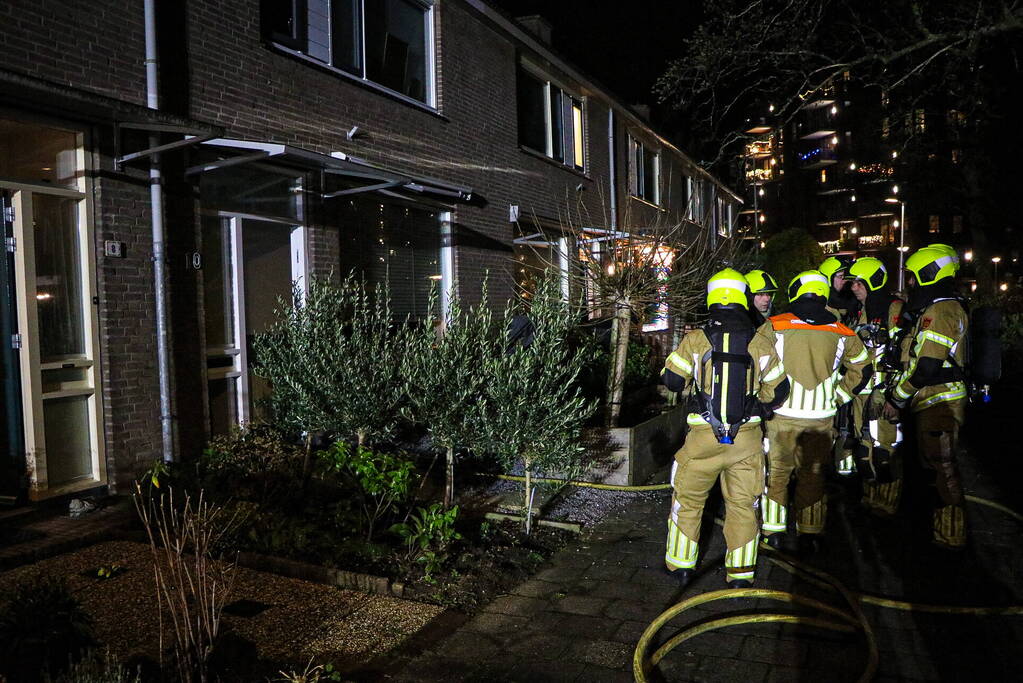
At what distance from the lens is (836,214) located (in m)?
66.9

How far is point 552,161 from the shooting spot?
47.2 ft

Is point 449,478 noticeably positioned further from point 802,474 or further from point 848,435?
point 848,435

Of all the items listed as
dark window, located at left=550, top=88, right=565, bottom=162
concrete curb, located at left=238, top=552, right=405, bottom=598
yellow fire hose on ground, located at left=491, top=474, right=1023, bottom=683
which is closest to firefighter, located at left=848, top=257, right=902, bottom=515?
yellow fire hose on ground, located at left=491, top=474, right=1023, bottom=683

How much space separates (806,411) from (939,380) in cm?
97

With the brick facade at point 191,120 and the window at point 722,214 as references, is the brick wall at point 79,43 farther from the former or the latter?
the window at point 722,214

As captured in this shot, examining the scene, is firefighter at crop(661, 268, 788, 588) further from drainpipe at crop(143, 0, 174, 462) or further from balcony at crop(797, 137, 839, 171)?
balcony at crop(797, 137, 839, 171)

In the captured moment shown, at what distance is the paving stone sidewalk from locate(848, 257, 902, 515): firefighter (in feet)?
1.47

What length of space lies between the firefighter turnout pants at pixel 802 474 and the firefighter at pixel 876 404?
1.06 metres

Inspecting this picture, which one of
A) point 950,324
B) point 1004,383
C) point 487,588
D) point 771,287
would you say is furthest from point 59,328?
point 1004,383

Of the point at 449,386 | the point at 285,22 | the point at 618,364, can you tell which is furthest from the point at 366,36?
the point at 449,386

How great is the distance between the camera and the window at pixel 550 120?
1391 centimetres

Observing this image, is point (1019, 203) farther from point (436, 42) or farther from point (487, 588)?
point (487, 588)

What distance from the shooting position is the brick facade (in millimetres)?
6074

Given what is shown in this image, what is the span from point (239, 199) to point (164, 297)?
1.62m
